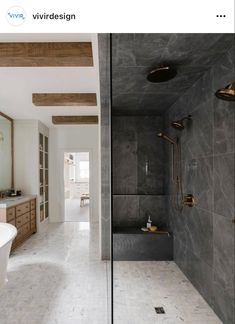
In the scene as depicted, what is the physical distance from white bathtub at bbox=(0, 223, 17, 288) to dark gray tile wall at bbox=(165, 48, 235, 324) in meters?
1.44

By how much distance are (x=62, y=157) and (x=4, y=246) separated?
3119mm

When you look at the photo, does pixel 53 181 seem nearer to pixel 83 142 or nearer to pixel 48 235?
pixel 83 142

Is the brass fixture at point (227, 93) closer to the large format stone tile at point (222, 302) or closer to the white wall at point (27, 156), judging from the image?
the large format stone tile at point (222, 302)

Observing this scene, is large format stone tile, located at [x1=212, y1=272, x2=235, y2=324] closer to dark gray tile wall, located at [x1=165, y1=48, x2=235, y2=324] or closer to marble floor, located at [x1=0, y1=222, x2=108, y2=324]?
dark gray tile wall, located at [x1=165, y1=48, x2=235, y2=324]

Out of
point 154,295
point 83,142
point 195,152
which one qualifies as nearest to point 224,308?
point 154,295

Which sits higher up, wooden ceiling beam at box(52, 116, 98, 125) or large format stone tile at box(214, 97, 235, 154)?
wooden ceiling beam at box(52, 116, 98, 125)

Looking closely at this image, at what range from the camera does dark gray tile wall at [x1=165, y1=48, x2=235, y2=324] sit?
940 millimetres

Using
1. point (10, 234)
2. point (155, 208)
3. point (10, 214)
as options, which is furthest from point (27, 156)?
point (155, 208)

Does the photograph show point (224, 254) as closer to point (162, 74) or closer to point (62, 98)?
point (162, 74)

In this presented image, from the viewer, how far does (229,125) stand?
36.2 inches

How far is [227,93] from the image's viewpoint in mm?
933
